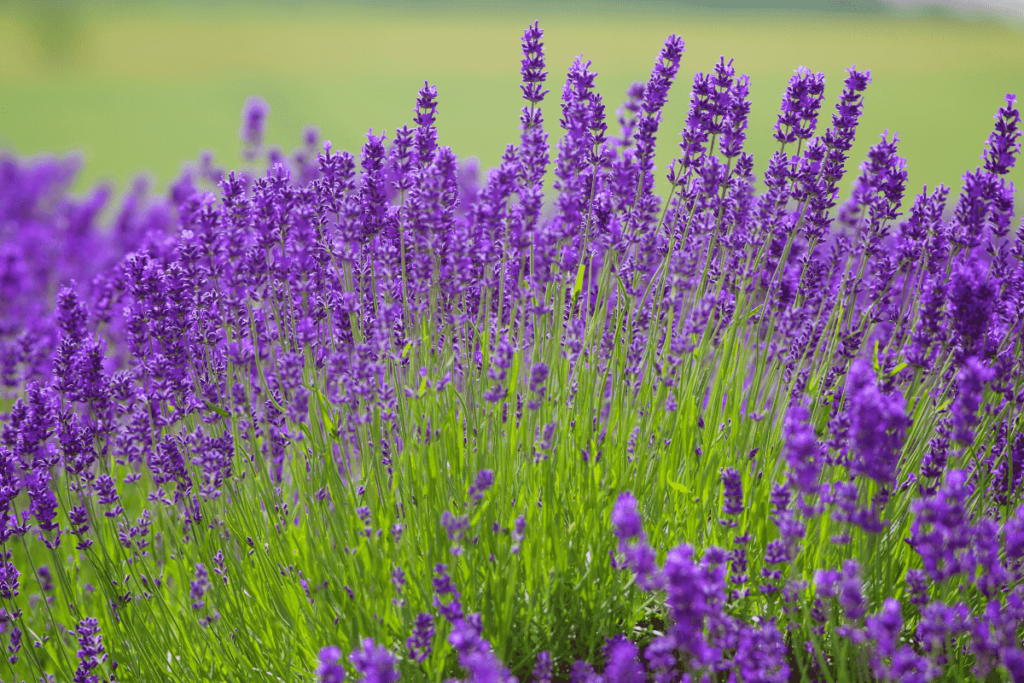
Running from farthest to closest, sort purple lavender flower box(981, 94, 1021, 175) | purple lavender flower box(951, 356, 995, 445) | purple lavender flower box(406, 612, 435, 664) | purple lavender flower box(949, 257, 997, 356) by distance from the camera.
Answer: purple lavender flower box(981, 94, 1021, 175) → purple lavender flower box(949, 257, 997, 356) → purple lavender flower box(406, 612, 435, 664) → purple lavender flower box(951, 356, 995, 445)

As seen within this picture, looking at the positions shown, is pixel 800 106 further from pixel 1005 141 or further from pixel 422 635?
pixel 422 635

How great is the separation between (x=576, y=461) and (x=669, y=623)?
53 cm

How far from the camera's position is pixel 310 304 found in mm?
2705

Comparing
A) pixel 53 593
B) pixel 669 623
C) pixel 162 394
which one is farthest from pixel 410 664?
pixel 53 593

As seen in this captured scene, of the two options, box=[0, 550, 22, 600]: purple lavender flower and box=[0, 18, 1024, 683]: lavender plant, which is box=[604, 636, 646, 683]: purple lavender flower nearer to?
box=[0, 18, 1024, 683]: lavender plant

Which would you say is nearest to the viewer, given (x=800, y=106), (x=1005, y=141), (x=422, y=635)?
(x=422, y=635)

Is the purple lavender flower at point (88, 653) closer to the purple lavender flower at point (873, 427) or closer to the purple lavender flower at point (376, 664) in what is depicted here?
the purple lavender flower at point (376, 664)

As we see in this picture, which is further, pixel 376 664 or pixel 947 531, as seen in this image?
pixel 947 531

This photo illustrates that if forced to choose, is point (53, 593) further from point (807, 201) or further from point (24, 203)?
point (24, 203)

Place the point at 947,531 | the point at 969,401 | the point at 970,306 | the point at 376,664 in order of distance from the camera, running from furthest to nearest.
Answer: the point at 970,306 < the point at 969,401 < the point at 947,531 < the point at 376,664

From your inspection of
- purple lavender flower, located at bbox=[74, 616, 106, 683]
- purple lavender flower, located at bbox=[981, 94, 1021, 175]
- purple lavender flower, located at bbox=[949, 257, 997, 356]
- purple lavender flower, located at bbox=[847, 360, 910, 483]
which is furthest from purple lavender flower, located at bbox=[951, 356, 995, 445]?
purple lavender flower, located at bbox=[74, 616, 106, 683]

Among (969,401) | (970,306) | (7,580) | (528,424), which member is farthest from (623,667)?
(7,580)

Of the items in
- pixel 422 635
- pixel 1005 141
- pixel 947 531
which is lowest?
pixel 422 635

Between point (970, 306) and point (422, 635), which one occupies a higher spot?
point (970, 306)
